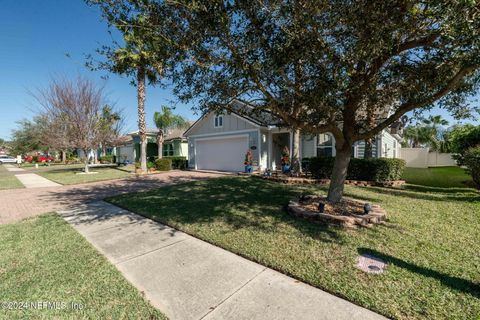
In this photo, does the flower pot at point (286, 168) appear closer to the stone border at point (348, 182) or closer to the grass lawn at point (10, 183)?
the stone border at point (348, 182)

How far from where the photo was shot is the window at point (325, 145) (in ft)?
44.9

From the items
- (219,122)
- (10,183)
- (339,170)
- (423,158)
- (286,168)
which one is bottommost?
(10,183)

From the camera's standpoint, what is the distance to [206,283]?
10.0ft

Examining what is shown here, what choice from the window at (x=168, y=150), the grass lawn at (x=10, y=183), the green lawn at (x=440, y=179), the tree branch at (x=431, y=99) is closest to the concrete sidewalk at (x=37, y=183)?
the grass lawn at (x=10, y=183)

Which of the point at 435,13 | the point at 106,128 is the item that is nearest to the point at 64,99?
the point at 106,128

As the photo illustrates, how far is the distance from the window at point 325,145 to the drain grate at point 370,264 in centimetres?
1081

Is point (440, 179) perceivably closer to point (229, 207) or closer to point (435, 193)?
point (435, 193)

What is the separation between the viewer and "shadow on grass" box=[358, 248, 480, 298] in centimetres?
276

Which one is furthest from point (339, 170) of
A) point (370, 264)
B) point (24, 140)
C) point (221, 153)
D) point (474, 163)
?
point (24, 140)

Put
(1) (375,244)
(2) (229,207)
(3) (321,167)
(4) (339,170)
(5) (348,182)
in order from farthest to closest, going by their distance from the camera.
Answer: (3) (321,167) < (5) (348,182) < (2) (229,207) < (4) (339,170) < (1) (375,244)

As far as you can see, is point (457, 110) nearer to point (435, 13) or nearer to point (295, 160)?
point (435, 13)

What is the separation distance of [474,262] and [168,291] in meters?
4.40

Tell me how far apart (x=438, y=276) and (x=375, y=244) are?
100 centimetres

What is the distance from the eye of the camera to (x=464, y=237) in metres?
4.32
